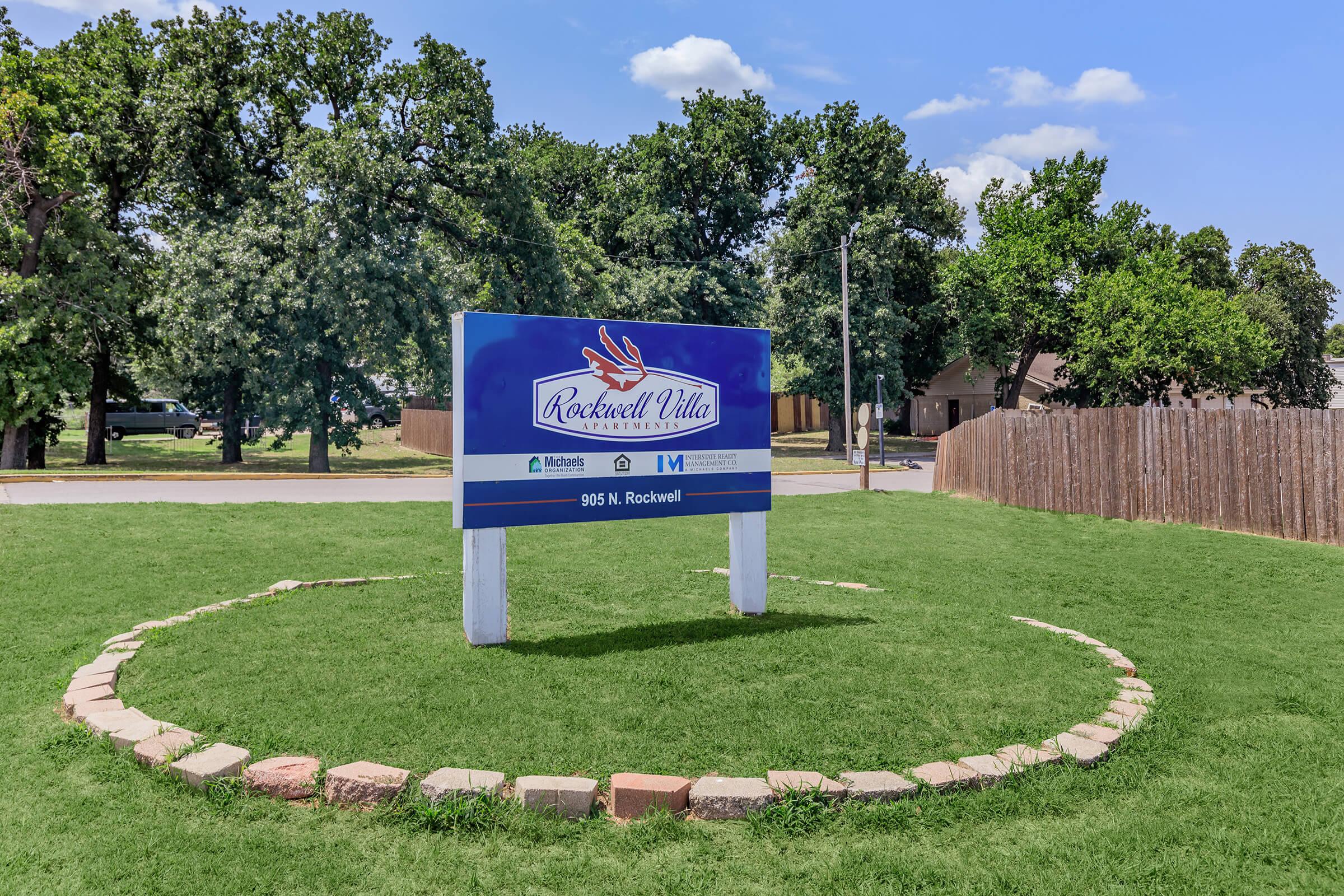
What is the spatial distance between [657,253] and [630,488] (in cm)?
2889

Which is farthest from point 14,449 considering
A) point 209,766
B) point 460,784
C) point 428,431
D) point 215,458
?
point 460,784

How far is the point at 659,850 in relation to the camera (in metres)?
3.39

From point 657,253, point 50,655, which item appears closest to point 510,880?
point 50,655

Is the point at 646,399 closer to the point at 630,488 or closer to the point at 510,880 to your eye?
the point at 630,488

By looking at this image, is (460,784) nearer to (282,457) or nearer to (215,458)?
(215,458)

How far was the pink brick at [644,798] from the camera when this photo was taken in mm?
3629

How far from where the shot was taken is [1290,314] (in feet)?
149

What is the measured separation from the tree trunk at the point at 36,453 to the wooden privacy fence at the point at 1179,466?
25.8 meters

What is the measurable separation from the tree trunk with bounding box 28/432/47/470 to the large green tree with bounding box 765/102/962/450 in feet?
82.8

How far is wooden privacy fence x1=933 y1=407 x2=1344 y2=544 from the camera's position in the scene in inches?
446

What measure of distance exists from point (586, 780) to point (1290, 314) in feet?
180

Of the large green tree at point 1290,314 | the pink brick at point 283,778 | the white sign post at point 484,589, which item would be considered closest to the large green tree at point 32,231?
the white sign post at point 484,589

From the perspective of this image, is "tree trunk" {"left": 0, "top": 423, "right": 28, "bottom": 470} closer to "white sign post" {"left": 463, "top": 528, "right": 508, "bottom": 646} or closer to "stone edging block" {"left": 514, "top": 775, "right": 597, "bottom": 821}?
"white sign post" {"left": 463, "top": 528, "right": 508, "bottom": 646}

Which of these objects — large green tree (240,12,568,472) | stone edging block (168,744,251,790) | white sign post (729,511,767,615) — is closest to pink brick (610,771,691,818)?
stone edging block (168,744,251,790)
